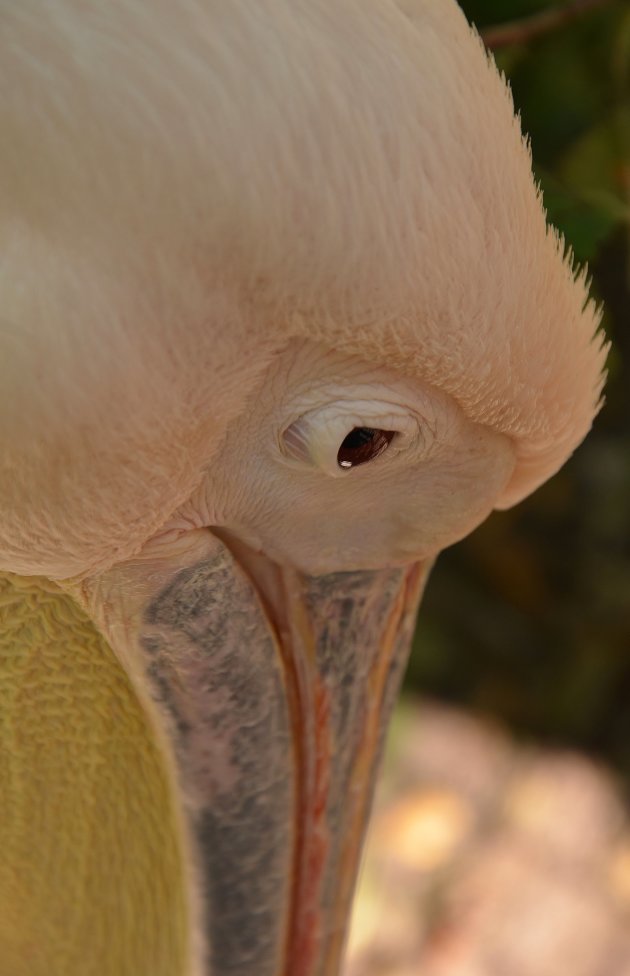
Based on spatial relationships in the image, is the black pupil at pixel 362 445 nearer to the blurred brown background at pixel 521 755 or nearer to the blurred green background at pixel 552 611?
the blurred brown background at pixel 521 755

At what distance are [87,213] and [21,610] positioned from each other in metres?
0.34

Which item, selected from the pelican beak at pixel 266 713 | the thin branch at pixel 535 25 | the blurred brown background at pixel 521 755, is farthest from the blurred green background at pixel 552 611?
the pelican beak at pixel 266 713

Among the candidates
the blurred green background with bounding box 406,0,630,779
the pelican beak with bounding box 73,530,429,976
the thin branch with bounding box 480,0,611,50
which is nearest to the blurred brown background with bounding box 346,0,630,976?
the blurred green background with bounding box 406,0,630,779

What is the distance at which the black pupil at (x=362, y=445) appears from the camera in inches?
27.5

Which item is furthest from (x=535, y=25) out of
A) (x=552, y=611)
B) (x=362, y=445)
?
(x=552, y=611)

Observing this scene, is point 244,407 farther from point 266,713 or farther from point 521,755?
point 521,755

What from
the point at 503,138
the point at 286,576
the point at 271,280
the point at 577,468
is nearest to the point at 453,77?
the point at 503,138

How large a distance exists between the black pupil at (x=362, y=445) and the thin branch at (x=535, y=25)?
0.54 meters

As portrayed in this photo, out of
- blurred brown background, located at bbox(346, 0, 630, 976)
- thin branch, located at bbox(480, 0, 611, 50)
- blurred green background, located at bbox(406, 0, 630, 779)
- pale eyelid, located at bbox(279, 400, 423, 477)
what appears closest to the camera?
pale eyelid, located at bbox(279, 400, 423, 477)

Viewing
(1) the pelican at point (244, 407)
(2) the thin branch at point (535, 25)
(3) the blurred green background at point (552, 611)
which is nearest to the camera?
(1) the pelican at point (244, 407)

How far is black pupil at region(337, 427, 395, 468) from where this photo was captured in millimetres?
700

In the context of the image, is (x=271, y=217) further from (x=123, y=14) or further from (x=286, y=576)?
(x=286, y=576)

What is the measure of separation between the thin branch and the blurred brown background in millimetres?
707

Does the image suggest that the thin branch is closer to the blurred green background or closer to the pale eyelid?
the pale eyelid
